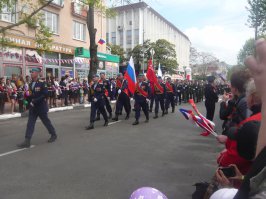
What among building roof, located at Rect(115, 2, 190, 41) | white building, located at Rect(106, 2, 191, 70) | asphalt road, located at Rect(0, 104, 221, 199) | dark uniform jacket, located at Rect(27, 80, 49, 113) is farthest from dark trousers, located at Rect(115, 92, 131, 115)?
white building, located at Rect(106, 2, 191, 70)

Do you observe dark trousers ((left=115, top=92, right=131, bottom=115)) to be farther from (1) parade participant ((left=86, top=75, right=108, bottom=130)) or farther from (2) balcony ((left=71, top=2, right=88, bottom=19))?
(2) balcony ((left=71, top=2, right=88, bottom=19))

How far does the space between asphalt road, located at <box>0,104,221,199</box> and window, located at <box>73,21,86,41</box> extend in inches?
762

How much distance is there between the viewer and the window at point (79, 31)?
92.5 feet

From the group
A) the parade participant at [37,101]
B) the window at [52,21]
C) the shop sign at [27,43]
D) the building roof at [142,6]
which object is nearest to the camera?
the parade participant at [37,101]

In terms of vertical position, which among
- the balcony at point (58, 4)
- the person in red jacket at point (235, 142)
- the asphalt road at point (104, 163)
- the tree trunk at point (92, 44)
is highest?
the balcony at point (58, 4)

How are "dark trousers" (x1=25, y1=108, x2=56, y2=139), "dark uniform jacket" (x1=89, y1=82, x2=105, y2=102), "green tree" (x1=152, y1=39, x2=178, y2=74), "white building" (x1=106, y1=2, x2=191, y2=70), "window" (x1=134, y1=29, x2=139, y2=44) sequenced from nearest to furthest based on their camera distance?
"dark trousers" (x1=25, y1=108, x2=56, y2=139) → "dark uniform jacket" (x1=89, y1=82, x2=105, y2=102) → "green tree" (x1=152, y1=39, x2=178, y2=74) → "white building" (x1=106, y1=2, x2=191, y2=70) → "window" (x1=134, y1=29, x2=139, y2=44)

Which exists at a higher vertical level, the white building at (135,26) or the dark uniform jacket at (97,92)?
the white building at (135,26)

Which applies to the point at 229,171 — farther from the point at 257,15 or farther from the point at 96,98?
the point at 257,15

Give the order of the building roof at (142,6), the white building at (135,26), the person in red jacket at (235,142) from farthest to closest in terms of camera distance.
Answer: the white building at (135,26) < the building roof at (142,6) < the person in red jacket at (235,142)

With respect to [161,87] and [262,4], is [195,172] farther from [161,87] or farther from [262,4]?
[262,4]

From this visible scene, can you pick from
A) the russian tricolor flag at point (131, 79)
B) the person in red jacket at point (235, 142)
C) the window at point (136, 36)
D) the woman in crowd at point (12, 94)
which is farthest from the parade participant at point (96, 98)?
the window at point (136, 36)

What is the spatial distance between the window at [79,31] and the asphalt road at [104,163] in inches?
762

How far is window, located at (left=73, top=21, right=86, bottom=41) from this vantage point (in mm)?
28203

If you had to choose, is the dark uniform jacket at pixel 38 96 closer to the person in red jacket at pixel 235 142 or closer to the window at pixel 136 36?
the person in red jacket at pixel 235 142
